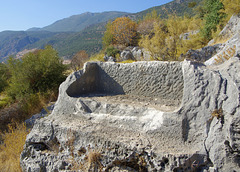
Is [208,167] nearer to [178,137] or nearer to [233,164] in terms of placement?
[233,164]

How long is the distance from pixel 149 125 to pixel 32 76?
7.25 m

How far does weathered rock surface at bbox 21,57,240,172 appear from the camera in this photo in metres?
1.91

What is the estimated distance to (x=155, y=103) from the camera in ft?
9.43

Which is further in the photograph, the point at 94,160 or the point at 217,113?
the point at 94,160

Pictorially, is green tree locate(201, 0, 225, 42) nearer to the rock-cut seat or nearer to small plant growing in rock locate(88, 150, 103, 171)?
the rock-cut seat

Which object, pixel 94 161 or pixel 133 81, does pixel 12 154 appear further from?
pixel 133 81

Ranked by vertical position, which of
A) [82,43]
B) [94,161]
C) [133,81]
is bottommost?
[94,161]

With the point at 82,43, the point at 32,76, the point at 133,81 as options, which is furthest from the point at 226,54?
the point at 82,43

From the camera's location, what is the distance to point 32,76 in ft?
26.0

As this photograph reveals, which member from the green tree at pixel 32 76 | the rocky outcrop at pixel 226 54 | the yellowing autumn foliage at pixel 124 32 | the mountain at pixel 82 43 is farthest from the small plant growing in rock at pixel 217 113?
the mountain at pixel 82 43

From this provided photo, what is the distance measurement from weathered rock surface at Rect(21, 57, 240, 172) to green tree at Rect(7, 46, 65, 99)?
5.41 metres

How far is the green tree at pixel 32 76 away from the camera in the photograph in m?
7.84

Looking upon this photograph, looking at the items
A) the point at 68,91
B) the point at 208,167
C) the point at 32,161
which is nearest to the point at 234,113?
the point at 208,167

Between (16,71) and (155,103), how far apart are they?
7.64 meters
